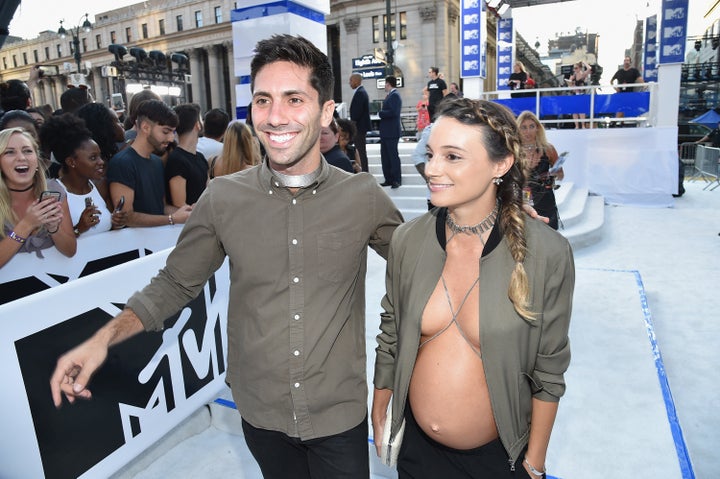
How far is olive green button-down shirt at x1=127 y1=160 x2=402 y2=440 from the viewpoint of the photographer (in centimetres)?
172

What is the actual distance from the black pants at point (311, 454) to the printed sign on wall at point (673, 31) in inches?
597

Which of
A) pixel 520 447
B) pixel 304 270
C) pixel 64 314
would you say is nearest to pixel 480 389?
pixel 520 447

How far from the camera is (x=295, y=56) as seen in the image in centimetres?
172

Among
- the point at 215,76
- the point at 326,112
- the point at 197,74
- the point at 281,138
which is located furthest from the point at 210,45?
the point at 281,138

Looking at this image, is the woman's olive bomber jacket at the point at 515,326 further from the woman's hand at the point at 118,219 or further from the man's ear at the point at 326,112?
the woman's hand at the point at 118,219

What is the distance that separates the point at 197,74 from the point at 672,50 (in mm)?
56160

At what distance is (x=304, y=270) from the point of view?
5.67 ft

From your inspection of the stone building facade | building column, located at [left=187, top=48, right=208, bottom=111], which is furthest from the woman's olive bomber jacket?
building column, located at [left=187, top=48, right=208, bottom=111]

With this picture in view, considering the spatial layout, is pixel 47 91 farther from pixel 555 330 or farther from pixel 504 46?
pixel 555 330

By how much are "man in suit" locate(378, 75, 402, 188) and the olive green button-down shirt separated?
26.3ft

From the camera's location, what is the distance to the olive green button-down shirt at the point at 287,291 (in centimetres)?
172

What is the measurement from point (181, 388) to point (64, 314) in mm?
1005

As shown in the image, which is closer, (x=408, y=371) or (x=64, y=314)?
(x=408, y=371)

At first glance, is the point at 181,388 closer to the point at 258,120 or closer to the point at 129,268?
the point at 129,268
